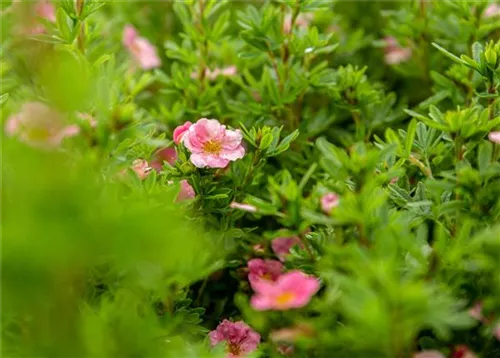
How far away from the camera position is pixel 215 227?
4.23ft

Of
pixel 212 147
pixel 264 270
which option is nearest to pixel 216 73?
pixel 212 147

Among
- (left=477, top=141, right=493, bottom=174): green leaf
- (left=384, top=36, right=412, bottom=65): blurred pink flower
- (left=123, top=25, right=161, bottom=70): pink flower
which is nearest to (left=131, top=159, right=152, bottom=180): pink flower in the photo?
(left=477, top=141, right=493, bottom=174): green leaf

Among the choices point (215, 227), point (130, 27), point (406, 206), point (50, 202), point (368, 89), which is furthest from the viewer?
point (130, 27)

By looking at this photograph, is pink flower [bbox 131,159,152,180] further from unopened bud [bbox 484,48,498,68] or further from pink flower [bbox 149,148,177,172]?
unopened bud [bbox 484,48,498,68]

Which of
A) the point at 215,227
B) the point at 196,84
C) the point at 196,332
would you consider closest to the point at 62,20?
the point at 196,84

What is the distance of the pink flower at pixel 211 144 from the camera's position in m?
1.25

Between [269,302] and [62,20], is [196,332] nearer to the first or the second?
[269,302]

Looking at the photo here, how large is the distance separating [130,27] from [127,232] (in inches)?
51.5

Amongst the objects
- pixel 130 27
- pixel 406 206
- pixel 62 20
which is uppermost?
pixel 62 20

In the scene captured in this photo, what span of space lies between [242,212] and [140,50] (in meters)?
0.80

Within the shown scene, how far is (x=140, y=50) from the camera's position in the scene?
194 cm

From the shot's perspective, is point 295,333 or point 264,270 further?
point 264,270

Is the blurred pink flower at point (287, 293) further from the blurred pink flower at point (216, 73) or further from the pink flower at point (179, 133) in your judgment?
the blurred pink flower at point (216, 73)

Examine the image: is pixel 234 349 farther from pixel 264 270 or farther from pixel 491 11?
pixel 491 11
